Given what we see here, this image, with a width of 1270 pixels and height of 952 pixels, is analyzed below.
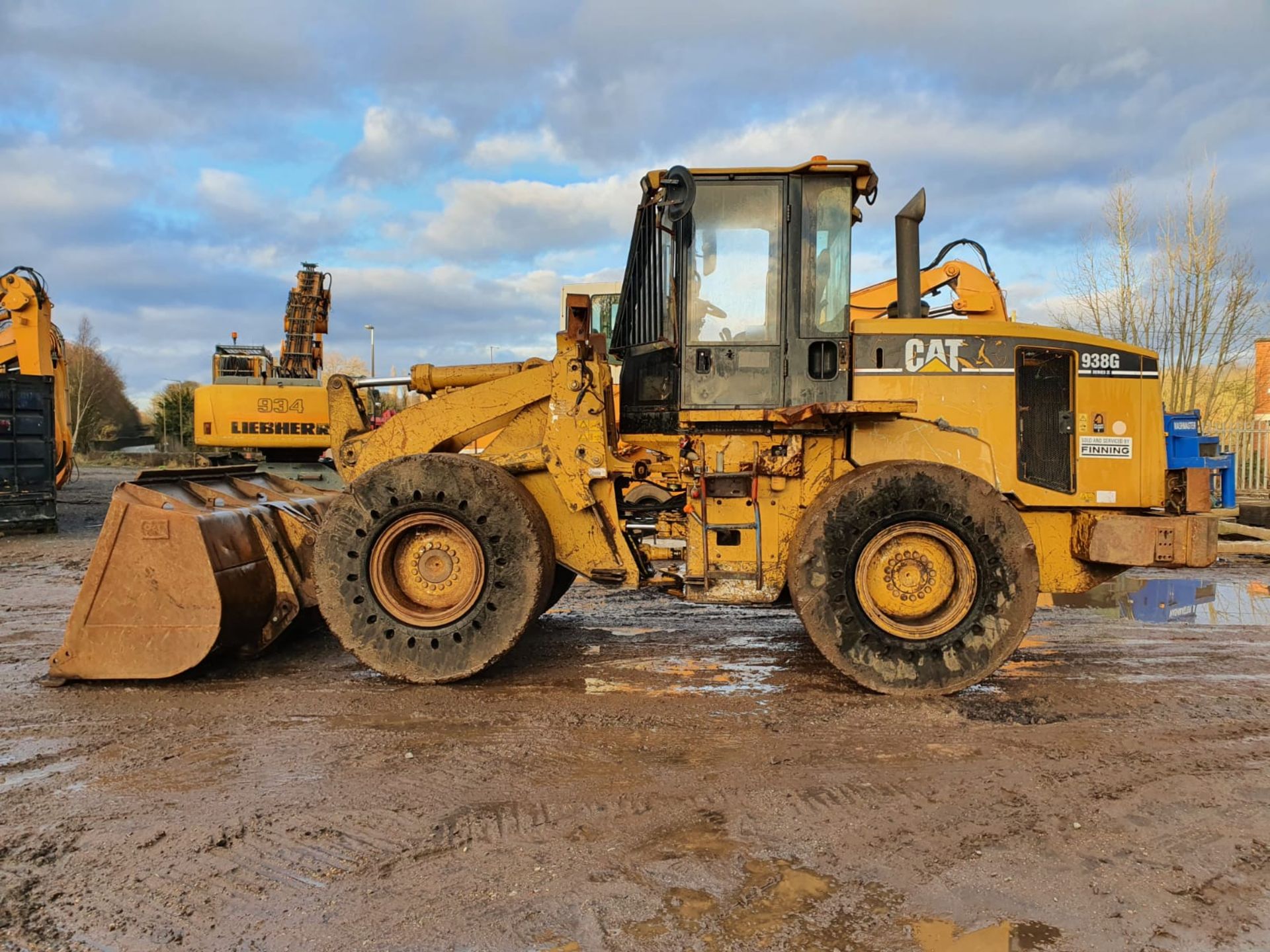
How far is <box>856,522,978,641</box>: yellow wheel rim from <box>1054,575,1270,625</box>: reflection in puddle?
10.0 feet

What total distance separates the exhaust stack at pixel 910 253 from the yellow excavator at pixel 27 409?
12.4m

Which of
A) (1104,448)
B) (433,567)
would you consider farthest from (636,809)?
(1104,448)

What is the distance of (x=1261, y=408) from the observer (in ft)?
81.1

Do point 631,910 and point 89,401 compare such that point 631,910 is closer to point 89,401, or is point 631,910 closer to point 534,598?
point 534,598

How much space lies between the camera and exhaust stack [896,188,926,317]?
17.0 feet

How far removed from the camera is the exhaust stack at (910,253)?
5.17m

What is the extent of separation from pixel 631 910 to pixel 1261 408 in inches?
1137

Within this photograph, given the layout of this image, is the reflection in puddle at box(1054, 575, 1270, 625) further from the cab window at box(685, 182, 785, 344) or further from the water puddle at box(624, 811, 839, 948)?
the water puddle at box(624, 811, 839, 948)

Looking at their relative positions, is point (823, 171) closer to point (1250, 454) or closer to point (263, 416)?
point (263, 416)

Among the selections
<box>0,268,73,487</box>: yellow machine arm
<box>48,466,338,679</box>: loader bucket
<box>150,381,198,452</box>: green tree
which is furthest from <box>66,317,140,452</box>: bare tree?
<box>48,466,338,679</box>: loader bucket

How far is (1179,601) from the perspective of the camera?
7465 millimetres

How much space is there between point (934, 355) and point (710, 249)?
1.42 metres

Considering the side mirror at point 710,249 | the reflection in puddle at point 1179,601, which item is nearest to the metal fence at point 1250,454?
the reflection in puddle at point 1179,601

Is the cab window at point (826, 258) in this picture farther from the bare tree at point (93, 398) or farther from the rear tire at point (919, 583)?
the bare tree at point (93, 398)
